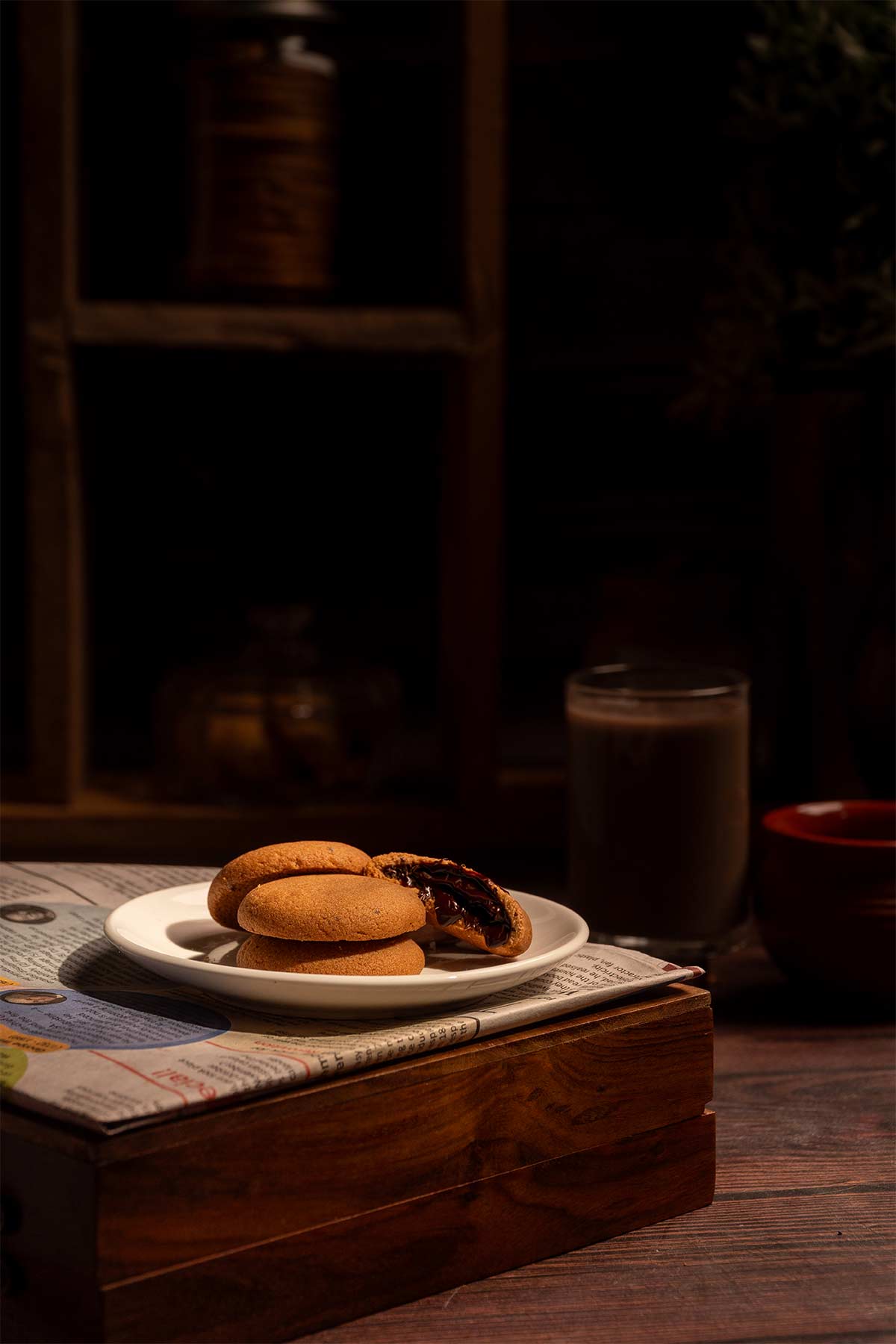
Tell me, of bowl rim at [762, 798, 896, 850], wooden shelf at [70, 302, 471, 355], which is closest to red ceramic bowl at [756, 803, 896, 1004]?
bowl rim at [762, 798, 896, 850]

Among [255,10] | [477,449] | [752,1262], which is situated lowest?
[752,1262]

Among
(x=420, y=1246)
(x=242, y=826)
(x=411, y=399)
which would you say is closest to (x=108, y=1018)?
(x=420, y=1246)

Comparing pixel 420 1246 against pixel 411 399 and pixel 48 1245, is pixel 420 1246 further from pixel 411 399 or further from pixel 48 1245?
pixel 411 399

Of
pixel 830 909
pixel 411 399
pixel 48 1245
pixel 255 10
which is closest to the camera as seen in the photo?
pixel 48 1245

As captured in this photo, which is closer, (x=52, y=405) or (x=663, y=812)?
(x=663, y=812)

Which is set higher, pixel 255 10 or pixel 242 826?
pixel 255 10

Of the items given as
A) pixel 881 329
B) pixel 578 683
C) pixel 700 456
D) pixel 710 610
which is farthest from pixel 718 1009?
pixel 700 456

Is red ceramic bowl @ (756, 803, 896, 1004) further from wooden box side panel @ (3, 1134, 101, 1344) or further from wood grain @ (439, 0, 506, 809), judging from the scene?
wooden box side panel @ (3, 1134, 101, 1344)
